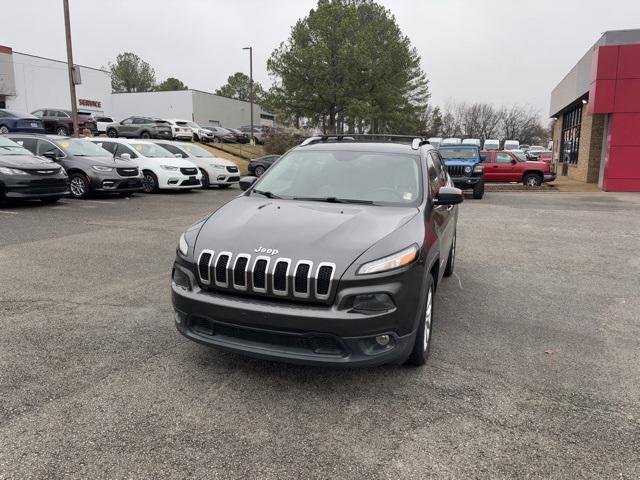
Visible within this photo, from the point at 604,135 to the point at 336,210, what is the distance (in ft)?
75.3

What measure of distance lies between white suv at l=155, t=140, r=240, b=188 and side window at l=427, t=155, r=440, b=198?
524 inches

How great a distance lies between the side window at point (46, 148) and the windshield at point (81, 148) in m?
0.17

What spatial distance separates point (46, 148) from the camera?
1323 cm

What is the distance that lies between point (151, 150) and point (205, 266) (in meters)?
14.1

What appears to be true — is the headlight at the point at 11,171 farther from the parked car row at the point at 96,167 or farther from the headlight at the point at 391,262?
the headlight at the point at 391,262

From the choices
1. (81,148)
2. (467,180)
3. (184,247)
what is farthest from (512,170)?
(184,247)

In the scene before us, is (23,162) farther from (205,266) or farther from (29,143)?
(205,266)

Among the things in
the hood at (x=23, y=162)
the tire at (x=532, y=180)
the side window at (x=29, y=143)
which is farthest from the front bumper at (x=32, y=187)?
the tire at (x=532, y=180)

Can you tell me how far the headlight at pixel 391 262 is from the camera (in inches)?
123

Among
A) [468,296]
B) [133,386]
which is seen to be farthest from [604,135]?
[133,386]

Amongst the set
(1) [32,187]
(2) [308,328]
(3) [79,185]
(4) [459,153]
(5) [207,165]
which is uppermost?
(4) [459,153]

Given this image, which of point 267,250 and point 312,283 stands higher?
point 267,250

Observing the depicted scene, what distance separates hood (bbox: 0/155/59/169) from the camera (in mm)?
10648

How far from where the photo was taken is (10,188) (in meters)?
10.6
